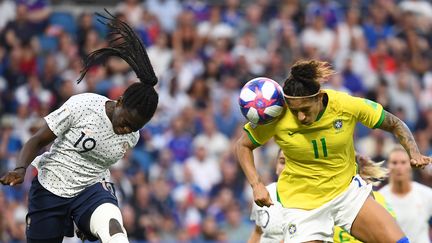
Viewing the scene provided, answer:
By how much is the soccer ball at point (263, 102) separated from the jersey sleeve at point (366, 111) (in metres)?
0.53

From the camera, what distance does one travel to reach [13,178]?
7750mm

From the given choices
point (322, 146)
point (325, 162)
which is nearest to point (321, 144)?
point (322, 146)

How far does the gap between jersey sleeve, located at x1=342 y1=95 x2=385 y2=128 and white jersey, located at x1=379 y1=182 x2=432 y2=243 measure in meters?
2.60

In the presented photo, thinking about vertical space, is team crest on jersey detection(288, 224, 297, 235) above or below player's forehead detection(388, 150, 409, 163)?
above

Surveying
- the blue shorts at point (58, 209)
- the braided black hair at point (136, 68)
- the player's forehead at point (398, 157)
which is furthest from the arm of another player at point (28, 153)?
the player's forehead at point (398, 157)

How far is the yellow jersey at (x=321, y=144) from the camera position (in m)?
8.16

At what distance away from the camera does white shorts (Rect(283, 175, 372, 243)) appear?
8234 mm

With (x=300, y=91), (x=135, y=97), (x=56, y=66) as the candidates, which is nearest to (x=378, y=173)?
(x=300, y=91)

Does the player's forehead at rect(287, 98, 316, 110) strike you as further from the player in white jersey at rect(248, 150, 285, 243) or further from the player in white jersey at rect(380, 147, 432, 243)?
the player in white jersey at rect(380, 147, 432, 243)

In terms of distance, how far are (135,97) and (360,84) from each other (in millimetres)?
10054

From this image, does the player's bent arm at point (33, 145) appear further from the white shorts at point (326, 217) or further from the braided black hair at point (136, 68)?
the white shorts at point (326, 217)

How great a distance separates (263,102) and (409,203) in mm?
3194

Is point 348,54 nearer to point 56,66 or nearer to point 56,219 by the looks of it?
point 56,66

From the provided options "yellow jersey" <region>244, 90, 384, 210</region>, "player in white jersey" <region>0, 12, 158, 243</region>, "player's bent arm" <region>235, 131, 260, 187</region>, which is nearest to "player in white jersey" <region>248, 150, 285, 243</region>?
"yellow jersey" <region>244, 90, 384, 210</region>
